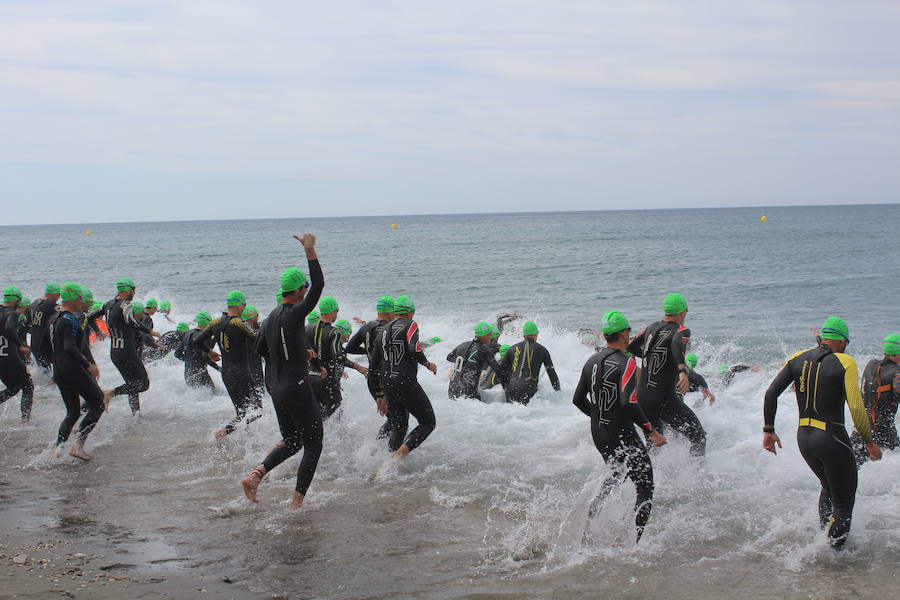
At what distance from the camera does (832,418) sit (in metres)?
5.89

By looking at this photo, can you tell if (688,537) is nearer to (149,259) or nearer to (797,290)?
(797,290)

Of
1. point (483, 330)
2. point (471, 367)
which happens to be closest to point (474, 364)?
point (471, 367)

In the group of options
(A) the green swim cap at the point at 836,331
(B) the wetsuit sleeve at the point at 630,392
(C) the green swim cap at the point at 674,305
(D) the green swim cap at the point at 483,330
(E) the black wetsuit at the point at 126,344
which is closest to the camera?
(B) the wetsuit sleeve at the point at 630,392

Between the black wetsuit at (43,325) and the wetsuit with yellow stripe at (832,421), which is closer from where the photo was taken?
the wetsuit with yellow stripe at (832,421)

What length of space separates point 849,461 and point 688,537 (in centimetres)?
140

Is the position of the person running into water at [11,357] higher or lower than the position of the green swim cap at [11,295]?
lower

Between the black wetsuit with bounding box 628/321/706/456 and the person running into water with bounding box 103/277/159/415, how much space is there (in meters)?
7.08

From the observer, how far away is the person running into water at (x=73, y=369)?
8.74 m

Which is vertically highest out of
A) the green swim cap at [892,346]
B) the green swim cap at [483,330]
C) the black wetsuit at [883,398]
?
the green swim cap at [892,346]

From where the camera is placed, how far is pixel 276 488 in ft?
25.8

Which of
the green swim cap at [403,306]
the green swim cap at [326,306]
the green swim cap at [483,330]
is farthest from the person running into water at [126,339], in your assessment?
the green swim cap at [483,330]

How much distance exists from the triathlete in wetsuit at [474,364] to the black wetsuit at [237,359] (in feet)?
11.3

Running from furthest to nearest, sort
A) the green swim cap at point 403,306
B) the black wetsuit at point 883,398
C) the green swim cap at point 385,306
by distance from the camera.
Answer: the green swim cap at point 385,306
the green swim cap at point 403,306
the black wetsuit at point 883,398

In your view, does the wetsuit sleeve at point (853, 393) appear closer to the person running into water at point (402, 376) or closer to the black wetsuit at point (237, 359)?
the person running into water at point (402, 376)
